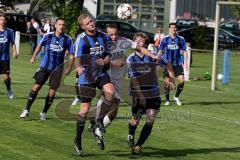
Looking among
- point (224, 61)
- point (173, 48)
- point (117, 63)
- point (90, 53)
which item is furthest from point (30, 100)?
point (224, 61)

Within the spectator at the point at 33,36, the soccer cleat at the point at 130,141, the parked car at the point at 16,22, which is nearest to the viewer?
the soccer cleat at the point at 130,141

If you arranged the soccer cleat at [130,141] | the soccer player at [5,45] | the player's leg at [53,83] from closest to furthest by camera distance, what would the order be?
the soccer cleat at [130,141], the player's leg at [53,83], the soccer player at [5,45]

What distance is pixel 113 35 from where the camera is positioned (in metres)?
11.9

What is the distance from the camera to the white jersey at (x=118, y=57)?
11.4 meters

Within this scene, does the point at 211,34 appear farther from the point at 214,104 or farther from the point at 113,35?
the point at 113,35

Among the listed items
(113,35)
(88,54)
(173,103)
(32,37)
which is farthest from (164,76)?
(32,37)

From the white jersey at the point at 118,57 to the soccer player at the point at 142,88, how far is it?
0.23 meters

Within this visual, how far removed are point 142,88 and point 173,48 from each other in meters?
6.74

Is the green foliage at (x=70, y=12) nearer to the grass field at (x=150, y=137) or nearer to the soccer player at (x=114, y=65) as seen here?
the grass field at (x=150, y=137)

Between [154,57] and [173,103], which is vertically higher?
[154,57]

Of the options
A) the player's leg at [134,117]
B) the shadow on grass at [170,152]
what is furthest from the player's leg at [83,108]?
the player's leg at [134,117]

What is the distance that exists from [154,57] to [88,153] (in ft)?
6.03

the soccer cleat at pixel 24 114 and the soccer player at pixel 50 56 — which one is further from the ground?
the soccer player at pixel 50 56

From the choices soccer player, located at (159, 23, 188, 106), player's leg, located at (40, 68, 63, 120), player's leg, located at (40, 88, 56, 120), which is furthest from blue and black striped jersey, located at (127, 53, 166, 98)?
soccer player, located at (159, 23, 188, 106)
